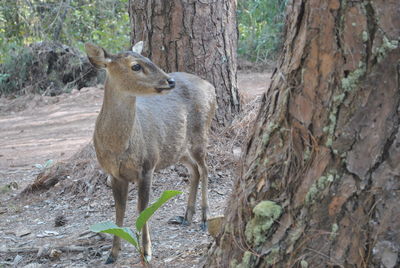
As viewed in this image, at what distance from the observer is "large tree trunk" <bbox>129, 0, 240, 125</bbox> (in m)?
7.05

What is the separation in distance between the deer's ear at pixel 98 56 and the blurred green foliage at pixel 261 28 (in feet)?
33.2

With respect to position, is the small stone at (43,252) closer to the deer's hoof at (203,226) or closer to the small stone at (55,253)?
the small stone at (55,253)

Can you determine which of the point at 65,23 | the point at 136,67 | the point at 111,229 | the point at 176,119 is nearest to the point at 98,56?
the point at 136,67

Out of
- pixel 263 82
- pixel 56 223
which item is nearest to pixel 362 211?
pixel 56 223

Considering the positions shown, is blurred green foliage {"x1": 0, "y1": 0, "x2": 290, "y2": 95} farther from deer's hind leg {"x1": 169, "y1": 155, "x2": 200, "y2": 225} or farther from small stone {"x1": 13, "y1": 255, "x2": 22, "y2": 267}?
small stone {"x1": 13, "y1": 255, "x2": 22, "y2": 267}

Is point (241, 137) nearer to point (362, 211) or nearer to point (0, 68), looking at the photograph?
point (362, 211)

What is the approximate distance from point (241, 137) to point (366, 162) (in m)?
4.98

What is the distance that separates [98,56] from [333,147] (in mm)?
2895

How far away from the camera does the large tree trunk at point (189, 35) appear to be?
7.05 m

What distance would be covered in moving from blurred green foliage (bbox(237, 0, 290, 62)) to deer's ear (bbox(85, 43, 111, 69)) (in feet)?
33.2

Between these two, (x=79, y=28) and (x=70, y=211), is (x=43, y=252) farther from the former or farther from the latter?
(x=79, y=28)

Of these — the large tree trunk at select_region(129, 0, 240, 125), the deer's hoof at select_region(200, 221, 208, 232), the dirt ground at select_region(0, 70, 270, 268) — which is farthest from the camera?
the large tree trunk at select_region(129, 0, 240, 125)

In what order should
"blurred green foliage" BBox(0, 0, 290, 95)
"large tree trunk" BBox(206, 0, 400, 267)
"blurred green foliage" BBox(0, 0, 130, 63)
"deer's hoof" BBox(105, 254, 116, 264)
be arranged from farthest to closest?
"blurred green foliage" BBox(0, 0, 130, 63)
"blurred green foliage" BBox(0, 0, 290, 95)
"deer's hoof" BBox(105, 254, 116, 264)
"large tree trunk" BBox(206, 0, 400, 267)

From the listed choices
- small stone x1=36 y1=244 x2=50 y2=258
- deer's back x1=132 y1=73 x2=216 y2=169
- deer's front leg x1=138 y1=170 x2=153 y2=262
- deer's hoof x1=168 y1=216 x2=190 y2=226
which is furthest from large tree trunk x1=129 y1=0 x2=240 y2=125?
small stone x1=36 y1=244 x2=50 y2=258
